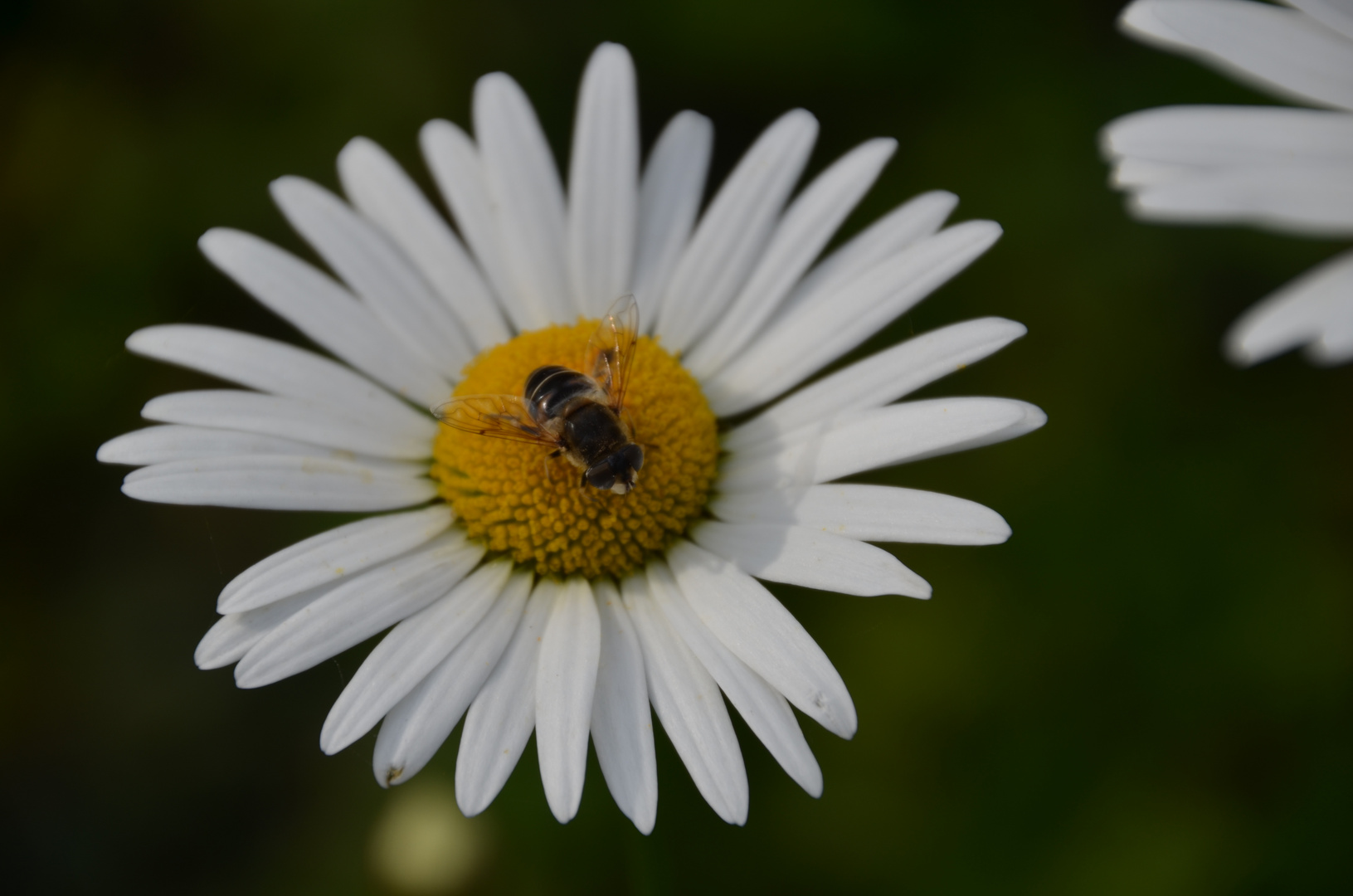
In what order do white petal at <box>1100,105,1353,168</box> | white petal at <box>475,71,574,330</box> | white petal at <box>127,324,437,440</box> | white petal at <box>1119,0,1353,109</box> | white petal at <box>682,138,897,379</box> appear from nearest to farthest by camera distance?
1. white petal at <box>1100,105,1353,168</box>
2. white petal at <box>1119,0,1353,109</box>
3. white petal at <box>127,324,437,440</box>
4. white petal at <box>682,138,897,379</box>
5. white petal at <box>475,71,574,330</box>

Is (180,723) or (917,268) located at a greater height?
(180,723)

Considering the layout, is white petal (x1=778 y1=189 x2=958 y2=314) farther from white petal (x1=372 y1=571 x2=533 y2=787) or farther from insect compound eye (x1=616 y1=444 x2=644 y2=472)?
white petal (x1=372 y1=571 x2=533 y2=787)

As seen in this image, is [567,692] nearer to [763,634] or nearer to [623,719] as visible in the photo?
[623,719]

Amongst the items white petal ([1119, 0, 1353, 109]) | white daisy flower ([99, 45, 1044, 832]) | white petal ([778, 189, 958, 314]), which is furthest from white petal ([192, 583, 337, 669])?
white petal ([1119, 0, 1353, 109])

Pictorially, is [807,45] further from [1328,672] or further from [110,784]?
[110,784]

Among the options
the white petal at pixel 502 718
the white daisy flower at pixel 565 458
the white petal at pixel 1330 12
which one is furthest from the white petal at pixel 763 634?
the white petal at pixel 1330 12

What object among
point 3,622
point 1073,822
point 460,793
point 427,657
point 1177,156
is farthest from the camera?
point 3,622

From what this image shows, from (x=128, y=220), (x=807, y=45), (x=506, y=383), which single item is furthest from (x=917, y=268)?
(x=128, y=220)
